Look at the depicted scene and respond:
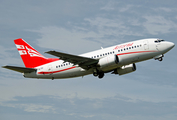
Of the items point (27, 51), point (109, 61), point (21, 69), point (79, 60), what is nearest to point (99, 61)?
point (109, 61)

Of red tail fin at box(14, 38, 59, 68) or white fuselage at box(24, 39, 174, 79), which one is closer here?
white fuselage at box(24, 39, 174, 79)

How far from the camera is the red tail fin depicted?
1942 inches

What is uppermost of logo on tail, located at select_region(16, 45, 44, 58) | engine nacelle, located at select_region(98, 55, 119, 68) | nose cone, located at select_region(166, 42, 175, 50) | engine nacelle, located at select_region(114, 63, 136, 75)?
logo on tail, located at select_region(16, 45, 44, 58)

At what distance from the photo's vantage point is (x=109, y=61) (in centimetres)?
4219

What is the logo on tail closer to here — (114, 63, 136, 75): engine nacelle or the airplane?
the airplane

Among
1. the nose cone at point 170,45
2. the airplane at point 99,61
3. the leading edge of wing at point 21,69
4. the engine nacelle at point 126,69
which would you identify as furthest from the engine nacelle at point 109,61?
the leading edge of wing at point 21,69

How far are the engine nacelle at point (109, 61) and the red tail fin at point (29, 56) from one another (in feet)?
31.8

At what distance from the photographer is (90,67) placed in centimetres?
4494

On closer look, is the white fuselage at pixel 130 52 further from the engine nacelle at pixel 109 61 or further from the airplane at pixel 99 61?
the engine nacelle at pixel 109 61

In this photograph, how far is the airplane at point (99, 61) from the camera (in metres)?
42.4

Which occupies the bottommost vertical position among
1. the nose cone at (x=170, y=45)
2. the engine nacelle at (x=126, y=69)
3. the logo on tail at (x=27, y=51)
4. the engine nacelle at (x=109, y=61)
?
the engine nacelle at (x=126, y=69)

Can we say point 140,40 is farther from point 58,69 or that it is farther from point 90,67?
point 58,69

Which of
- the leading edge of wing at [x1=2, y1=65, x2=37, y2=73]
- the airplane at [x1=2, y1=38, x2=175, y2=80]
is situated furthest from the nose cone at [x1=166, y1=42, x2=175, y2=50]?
the leading edge of wing at [x1=2, y1=65, x2=37, y2=73]

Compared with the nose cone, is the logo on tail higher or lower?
higher
